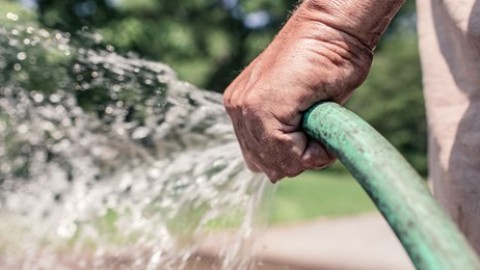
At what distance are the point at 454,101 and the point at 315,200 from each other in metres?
12.5

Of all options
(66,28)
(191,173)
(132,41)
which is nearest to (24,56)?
(66,28)

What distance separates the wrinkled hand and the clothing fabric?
1.20ft

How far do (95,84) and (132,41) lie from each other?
8.05 meters

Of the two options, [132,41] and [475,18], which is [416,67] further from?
[475,18]

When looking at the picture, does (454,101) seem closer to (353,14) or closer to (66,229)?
(353,14)

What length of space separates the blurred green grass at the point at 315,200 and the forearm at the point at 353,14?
30.8ft

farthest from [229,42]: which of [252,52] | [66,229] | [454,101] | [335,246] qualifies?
[454,101]

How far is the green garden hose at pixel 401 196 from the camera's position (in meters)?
1.22

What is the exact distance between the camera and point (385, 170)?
4.36 feet

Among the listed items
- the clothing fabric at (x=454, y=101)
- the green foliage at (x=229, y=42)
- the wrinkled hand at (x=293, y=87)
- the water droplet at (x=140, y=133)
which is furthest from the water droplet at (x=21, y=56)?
the green foliage at (x=229, y=42)

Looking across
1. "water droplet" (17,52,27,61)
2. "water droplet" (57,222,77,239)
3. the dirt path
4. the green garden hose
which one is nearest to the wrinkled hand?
the green garden hose

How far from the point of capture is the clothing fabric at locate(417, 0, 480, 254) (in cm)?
209

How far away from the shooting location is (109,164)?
3.85 m

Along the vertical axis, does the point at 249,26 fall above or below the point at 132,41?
below
